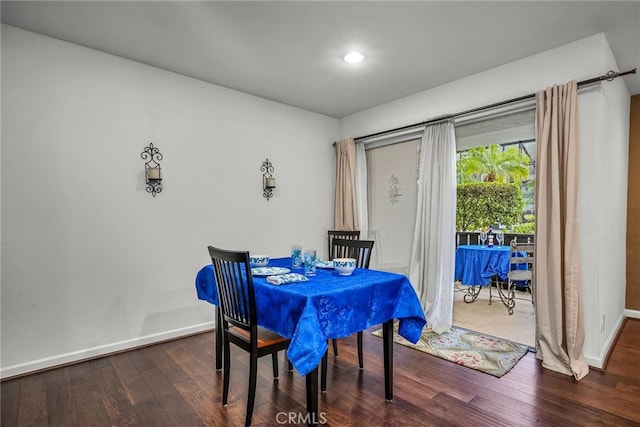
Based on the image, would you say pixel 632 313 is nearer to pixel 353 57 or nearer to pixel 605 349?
pixel 605 349

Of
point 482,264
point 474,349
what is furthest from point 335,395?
point 482,264

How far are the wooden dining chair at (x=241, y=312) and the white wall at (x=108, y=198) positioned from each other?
55.0 inches

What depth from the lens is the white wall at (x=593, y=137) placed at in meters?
2.59

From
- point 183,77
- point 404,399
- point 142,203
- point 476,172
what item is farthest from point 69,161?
point 476,172

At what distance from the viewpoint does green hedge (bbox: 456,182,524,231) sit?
6113mm

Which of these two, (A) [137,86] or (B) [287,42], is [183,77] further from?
(B) [287,42]

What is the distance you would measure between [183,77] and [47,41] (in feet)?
3.47

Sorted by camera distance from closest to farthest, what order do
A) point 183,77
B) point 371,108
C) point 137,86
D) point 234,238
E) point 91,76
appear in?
1. point 91,76
2. point 137,86
3. point 183,77
4. point 234,238
5. point 371,108

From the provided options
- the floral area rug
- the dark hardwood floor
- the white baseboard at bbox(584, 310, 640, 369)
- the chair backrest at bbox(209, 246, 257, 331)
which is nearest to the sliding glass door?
the floral area rug

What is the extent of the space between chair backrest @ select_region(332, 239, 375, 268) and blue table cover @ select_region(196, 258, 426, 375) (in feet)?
1.41

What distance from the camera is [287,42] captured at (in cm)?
272

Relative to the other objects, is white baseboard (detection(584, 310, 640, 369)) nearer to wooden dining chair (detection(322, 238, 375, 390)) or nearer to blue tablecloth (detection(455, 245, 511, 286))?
blue tablecloth (detection(455, 245, 511, 286))

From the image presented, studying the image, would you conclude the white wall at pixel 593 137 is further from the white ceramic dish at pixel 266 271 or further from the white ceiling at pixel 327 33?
the white ceramic dish at pixel 266 271

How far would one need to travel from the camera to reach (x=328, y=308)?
1801 millimetres
